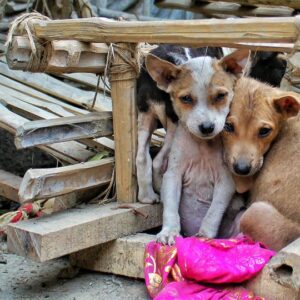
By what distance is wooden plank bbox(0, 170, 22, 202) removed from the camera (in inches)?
251

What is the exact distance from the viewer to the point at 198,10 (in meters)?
8.64

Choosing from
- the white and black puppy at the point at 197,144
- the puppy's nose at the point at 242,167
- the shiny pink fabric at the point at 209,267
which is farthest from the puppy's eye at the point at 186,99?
the shiny pink fabric at the point at 209,267

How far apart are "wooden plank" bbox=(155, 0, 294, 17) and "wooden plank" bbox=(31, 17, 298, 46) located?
3.65 m

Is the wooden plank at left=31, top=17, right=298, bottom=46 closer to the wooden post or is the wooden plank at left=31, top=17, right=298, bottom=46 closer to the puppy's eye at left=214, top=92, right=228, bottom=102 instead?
the wooden post

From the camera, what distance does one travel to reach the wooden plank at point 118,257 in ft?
17.0

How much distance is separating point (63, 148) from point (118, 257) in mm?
1195

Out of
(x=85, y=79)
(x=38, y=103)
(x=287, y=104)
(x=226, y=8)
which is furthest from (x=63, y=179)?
(x=226, y=8)

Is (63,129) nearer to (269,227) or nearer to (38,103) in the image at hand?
(38,103)

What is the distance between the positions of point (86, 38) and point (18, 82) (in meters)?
2.21

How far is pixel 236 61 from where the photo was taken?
5.09 meters

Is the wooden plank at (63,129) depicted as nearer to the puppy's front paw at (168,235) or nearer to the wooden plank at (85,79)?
the puppy's front paw at (168,235)

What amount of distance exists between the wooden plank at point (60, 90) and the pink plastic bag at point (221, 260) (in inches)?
86.3

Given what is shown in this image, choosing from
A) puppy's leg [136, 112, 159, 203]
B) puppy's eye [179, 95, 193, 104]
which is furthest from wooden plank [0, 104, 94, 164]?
puppy's eye [179, 95, 193, 104]

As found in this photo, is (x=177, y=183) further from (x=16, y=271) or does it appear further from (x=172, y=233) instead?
(x=16, y=271)
